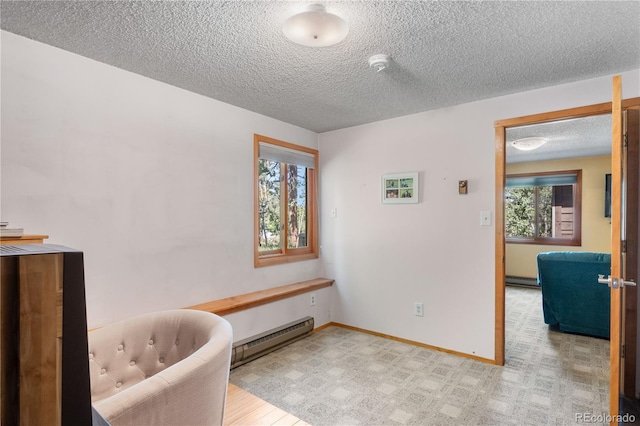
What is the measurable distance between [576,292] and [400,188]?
2.14 meters

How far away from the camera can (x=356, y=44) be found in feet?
6.34

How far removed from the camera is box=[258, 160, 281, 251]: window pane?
3469mm

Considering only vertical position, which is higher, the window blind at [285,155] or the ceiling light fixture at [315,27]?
the ceiling light fixture at [315,27]

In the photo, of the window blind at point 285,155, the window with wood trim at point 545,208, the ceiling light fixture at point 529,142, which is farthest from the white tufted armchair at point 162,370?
the window with wood trim at point 545,208

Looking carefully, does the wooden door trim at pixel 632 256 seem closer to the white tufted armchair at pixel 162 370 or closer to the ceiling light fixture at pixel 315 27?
the ceiling light fixture at pixel 315 27

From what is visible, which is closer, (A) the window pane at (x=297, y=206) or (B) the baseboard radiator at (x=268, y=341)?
(B) the baseboard radiator at (x=268, y=341)

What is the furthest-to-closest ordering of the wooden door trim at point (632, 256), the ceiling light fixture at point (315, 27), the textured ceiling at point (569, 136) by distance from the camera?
the textured ceiling at point (569, 136) → the wooden door trim at point (632, 256) → the ceiling light fixture at point (315, 27)

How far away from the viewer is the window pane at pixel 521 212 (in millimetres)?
6273

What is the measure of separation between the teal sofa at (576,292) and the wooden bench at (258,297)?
94.9 inches

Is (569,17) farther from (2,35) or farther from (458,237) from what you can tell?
(2,35)

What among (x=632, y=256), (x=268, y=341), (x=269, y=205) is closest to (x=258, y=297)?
(x=268, y=341)

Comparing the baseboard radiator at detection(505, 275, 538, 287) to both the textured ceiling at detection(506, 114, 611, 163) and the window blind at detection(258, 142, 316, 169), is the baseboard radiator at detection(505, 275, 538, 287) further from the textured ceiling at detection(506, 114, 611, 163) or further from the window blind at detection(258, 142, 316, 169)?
the window blind at detection(258, 142, 316, 169)

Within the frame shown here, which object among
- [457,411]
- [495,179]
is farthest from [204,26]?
[457,411]

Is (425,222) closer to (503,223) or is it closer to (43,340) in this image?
(503,223)
